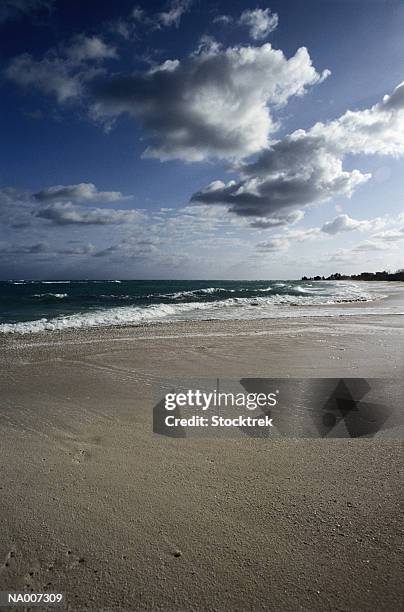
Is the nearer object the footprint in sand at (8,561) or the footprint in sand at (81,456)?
the footprint in sand at (8,561)

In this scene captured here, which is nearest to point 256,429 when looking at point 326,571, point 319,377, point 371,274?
point 326,571

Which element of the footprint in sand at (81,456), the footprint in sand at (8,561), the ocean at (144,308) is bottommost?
the footprint in sand at (8,561)

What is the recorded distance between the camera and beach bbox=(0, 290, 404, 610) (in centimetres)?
184

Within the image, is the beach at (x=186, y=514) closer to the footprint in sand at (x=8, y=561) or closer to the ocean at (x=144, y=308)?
the footprint in sand at (x=8, y=561)

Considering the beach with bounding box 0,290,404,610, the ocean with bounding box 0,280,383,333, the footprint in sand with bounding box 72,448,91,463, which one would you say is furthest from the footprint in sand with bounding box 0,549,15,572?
the ocean with bounding box 0,280,383,333

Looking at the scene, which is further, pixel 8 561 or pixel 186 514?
pixel 186 514

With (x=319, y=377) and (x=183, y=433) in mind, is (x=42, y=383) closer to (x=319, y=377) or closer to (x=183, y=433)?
(x=183, y=433)

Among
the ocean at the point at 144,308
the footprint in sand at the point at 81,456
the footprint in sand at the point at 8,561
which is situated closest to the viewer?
the footprint in sand at the point at 8,561

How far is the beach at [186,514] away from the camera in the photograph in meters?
1.84

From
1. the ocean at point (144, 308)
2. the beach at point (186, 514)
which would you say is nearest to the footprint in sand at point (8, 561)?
the beach at point (186, 514)

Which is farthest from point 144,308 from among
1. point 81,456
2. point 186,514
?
point 186,514

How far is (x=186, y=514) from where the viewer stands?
2.38 m

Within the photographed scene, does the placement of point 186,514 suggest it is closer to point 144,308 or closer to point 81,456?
point 81,456

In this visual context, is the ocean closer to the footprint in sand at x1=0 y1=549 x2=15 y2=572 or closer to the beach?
the beach
